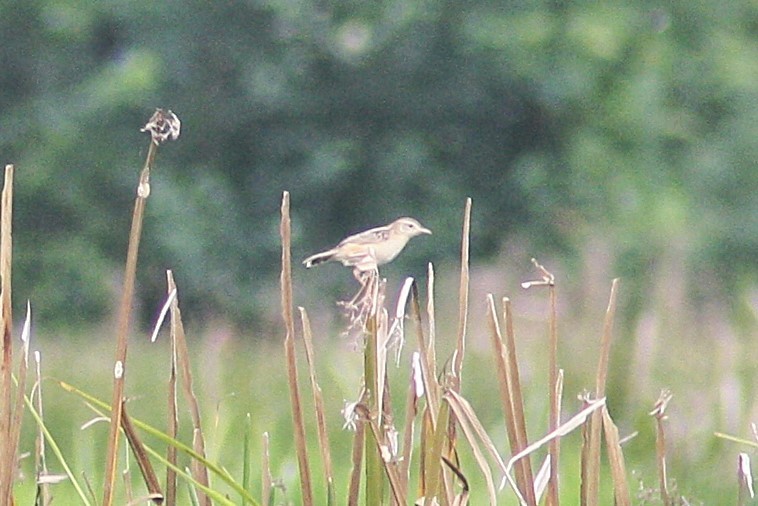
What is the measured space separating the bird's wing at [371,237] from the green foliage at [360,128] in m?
7.75

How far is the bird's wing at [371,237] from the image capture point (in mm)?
2277

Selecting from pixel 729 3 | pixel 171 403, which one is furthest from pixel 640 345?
pixel 729 3

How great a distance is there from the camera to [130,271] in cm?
123

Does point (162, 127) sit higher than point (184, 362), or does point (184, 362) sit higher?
point (162, 127)

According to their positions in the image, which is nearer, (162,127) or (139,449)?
(162,127)

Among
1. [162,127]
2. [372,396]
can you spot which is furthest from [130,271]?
[372,396]

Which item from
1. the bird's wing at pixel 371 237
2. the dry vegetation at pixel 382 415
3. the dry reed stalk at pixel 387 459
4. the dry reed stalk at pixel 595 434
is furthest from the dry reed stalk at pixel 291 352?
the bird's wing at pixel 371 237

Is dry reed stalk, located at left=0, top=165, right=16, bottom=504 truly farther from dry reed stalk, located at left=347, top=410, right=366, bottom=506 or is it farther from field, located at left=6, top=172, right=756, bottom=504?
dry reed stalk, located at left=347, top=410, right=366, bottom=506

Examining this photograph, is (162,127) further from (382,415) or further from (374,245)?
(374,245)

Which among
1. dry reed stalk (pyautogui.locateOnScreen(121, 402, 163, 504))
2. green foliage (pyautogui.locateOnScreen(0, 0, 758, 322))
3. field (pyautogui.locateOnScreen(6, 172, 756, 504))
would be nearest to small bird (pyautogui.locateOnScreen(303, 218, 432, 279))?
field (pyautogui.locateOnScreen(6, 172, 756, 504))

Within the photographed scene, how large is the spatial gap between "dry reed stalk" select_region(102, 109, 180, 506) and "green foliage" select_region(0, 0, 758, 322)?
930cm

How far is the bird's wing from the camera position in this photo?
2.28 meters

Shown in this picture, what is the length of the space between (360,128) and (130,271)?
1058 centimetres

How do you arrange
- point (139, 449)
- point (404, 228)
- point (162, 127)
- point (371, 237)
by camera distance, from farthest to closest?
point (404, 228), point (371, 237), point (139, 449), point (162, 127)
